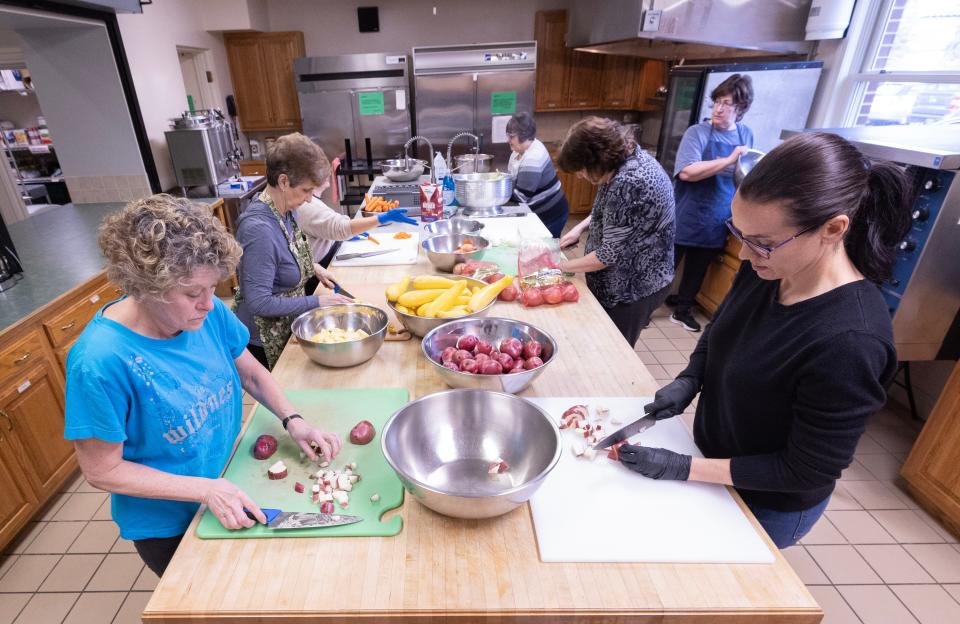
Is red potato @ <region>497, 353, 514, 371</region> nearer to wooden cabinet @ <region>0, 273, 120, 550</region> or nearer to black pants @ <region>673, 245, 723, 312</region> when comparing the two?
wooden cabinet @ <region>0, 273, 120, 550</region>

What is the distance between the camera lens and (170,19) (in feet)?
15.4

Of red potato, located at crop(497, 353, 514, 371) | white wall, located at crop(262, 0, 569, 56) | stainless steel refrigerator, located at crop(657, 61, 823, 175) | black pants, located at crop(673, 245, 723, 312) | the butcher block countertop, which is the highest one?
white wall, located at crop(262, 0, 569, 56)

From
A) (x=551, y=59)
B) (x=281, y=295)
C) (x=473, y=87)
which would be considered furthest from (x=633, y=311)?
(x=551, y=59)

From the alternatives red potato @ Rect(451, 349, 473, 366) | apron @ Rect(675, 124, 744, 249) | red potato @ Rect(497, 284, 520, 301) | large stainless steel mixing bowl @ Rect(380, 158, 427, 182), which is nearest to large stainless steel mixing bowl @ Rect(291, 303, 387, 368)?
red potato @ Rect(451, 349, 473, 366)

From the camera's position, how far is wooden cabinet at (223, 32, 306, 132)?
19.6 feet

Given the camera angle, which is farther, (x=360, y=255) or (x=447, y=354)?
(x=360, y=255)

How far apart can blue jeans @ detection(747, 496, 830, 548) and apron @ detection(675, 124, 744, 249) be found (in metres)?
2.73

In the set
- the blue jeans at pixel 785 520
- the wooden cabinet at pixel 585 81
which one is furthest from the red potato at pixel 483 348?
the wooden cabinet at pixel 585 81

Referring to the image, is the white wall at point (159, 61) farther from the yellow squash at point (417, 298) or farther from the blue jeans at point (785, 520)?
the blue jeans at point (785, 520)

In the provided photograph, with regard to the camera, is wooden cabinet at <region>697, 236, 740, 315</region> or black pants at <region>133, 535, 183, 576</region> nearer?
black pants at <region>133, 535, 183, 576</region>

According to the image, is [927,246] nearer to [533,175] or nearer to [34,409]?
[533,175]

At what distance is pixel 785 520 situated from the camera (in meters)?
1.16

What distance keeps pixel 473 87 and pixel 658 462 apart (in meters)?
5.66

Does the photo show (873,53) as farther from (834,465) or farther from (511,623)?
(511,623)
